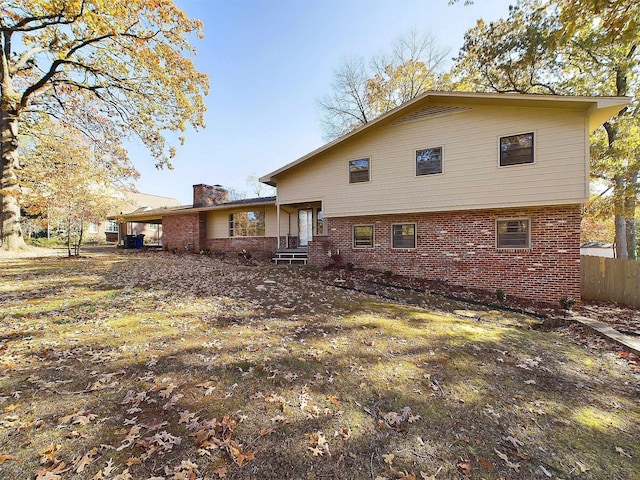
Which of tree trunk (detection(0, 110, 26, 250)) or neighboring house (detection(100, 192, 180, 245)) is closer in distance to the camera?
tree trunk (detection(0, 110, 26, 250))

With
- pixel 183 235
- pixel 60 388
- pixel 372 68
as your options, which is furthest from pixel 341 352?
pixel 372 68

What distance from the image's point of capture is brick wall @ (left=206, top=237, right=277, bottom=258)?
15820mm

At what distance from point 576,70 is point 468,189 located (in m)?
12.2

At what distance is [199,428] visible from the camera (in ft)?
8.82

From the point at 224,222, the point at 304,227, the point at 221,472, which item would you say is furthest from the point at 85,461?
the point at 224,222

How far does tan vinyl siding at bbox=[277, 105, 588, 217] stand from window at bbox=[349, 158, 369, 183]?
21 cm

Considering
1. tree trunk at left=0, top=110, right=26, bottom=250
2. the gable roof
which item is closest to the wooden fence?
the gable roof

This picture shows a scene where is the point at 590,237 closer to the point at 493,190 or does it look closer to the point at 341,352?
the point at 493,190

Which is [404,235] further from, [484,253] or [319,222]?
[319,222]

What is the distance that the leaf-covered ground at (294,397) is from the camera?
2.44 metres

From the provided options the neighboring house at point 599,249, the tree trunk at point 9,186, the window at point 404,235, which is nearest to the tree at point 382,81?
the window at point 404,235

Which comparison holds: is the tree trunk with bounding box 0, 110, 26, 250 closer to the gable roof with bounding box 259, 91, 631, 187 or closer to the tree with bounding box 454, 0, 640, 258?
the gable roof with bounding box 259, 91, 631, 187

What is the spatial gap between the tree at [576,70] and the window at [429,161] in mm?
7976

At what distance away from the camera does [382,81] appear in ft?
70.8
